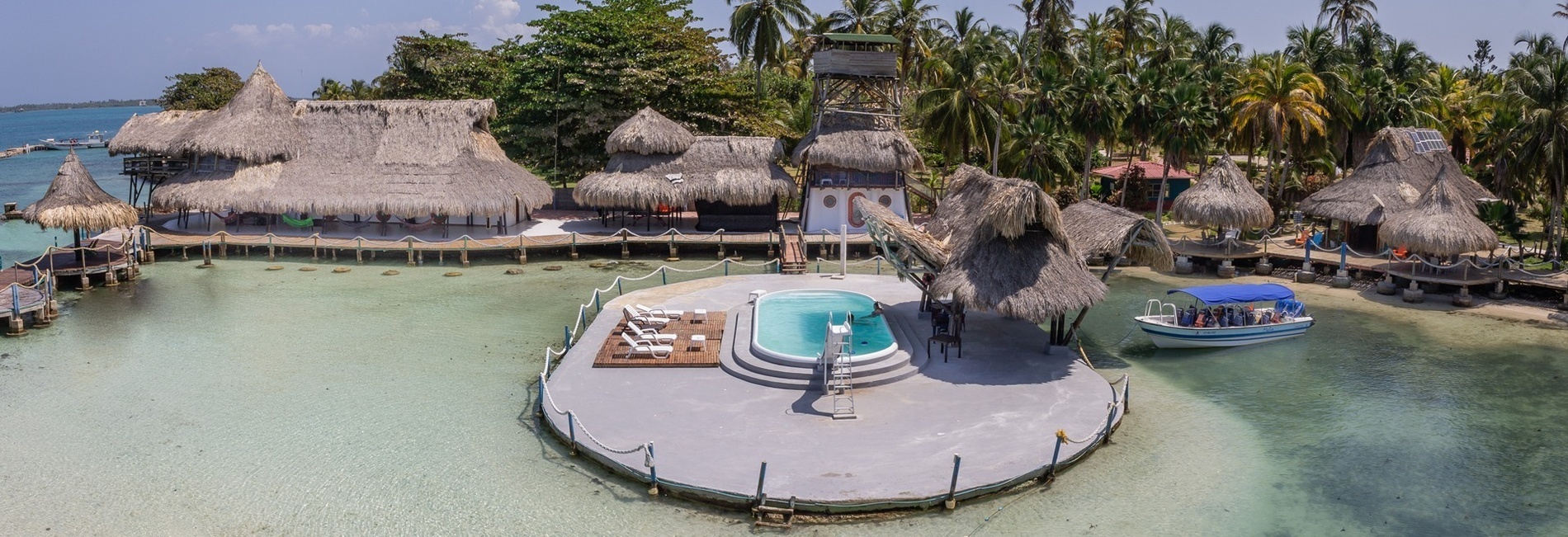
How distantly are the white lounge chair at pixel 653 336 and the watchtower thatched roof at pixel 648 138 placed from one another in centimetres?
1532

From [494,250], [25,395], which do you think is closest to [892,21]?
[494,250]

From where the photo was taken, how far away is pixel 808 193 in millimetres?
36656

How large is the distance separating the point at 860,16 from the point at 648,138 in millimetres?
14212

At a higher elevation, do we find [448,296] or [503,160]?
[503,160]

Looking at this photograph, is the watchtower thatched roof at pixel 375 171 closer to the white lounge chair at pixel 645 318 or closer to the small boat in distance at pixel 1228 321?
the white lounge chair at pixel 645 318

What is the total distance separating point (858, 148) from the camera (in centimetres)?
3544

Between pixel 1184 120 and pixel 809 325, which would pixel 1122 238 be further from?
pixel 1184 120

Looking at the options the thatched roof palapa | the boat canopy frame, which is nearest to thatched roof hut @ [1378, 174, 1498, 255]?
the boat canopy frame

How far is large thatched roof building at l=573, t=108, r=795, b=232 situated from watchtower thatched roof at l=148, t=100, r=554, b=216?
11.8ft

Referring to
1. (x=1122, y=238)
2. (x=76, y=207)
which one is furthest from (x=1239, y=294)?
(x=76, y=207)

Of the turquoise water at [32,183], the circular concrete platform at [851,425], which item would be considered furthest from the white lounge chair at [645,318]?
the turquoise water at [32,183]

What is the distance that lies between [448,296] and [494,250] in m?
6.20

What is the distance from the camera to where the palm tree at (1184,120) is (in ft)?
110

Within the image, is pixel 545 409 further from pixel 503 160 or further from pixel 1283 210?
pixel 1283 210
